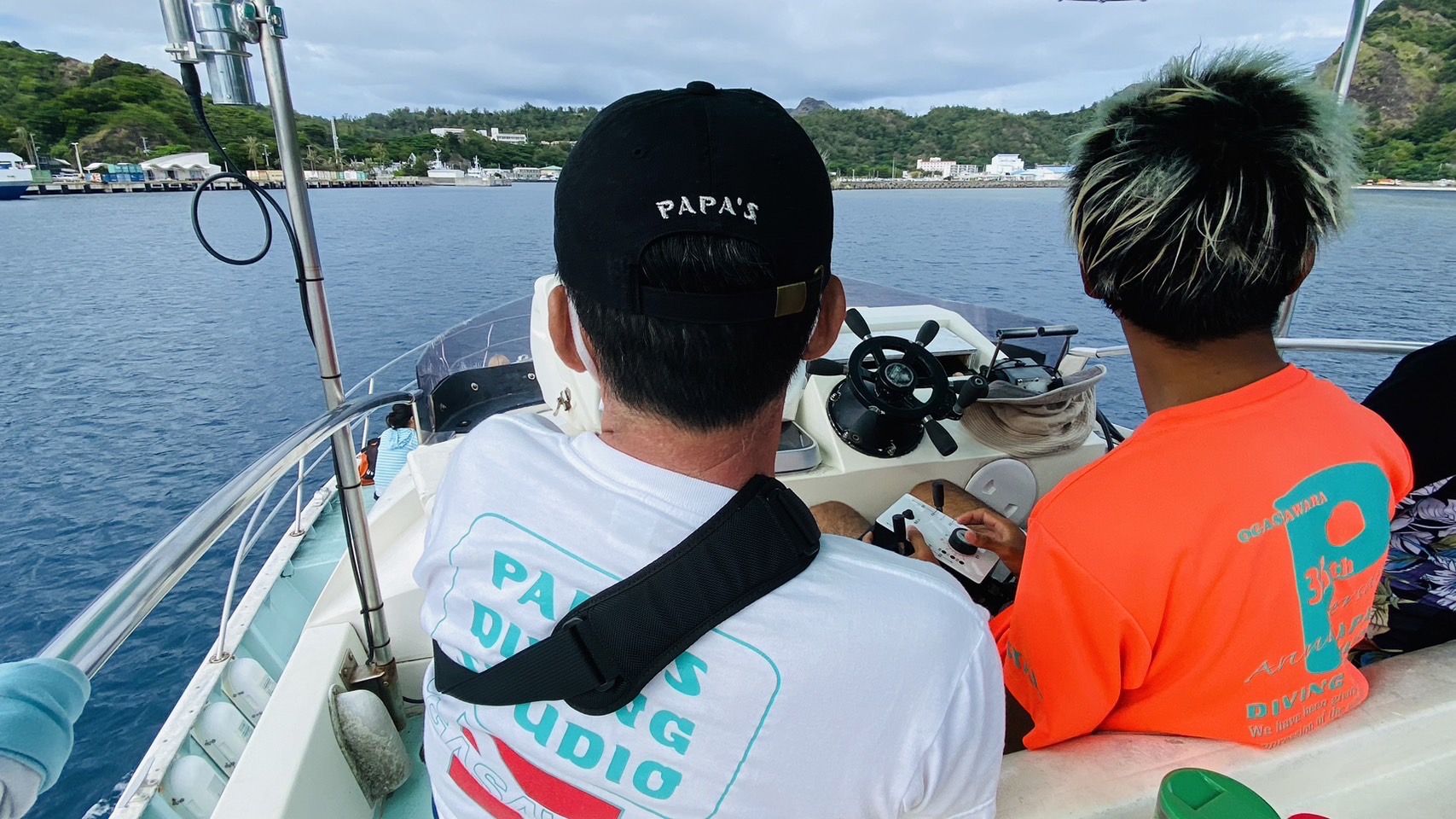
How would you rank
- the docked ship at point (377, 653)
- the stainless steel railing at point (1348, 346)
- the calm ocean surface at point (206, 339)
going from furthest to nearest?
the calm ocean surface at point (206, 339), the stainless steel railing at point (1348, 346), the docked ship at point (377, 653)

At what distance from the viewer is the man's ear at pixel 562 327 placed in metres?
0.78

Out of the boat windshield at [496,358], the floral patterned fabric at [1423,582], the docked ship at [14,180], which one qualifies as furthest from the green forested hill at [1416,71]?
the docked ship at [14,180]

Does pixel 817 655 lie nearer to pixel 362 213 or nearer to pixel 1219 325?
pixel 1219 325

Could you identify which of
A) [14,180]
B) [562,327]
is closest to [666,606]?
[562,327]

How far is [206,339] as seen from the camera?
528 inches

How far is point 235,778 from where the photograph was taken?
1.29 metres

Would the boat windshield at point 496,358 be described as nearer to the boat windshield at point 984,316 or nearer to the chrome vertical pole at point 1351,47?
the boat windshield at point 984,316

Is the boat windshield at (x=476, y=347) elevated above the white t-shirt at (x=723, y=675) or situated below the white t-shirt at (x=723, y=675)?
below

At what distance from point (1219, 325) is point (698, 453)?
30.8 inches

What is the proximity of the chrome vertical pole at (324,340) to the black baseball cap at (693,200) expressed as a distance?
1.09 m

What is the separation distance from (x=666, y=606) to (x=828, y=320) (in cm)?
38

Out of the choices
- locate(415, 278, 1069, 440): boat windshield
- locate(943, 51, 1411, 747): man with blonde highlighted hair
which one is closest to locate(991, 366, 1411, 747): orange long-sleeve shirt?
locate(943, 51, 1411, 747): man with blonde highlighted hair

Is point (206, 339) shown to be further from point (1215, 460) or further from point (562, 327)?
point (1215, 460)

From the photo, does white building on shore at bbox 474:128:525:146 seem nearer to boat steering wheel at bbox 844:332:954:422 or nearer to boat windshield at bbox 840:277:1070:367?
boat windshield at bbox 840:277:1070:367
